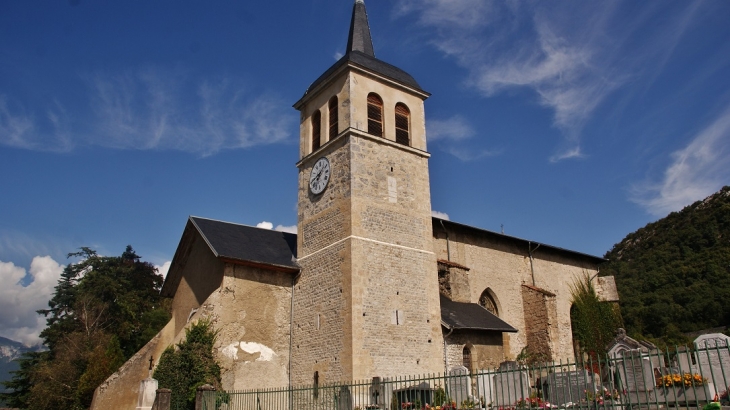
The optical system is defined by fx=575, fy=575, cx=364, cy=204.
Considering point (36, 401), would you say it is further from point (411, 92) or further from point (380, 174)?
point (411, 92)

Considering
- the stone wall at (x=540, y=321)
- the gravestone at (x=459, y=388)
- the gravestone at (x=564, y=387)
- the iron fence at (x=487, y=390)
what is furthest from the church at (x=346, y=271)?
the gravestone at (x=564, y=387)

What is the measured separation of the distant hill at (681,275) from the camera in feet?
123

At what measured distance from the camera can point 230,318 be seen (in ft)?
60.8

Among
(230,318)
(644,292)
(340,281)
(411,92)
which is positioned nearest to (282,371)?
(230,318)

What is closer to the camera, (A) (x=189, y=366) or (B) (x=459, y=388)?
(B) (x=459, y=388)

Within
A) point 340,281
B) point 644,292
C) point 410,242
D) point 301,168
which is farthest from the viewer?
point 644,292

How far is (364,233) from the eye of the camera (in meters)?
18.8

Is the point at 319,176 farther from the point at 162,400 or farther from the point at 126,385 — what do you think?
the point at 126,385

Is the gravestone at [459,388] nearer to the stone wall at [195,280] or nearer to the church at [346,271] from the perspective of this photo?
the church at [346,271]

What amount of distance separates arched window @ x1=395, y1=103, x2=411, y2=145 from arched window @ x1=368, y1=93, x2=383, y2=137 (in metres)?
0.72

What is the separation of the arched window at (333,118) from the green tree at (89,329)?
13.7 metres

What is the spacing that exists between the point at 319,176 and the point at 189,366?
7.81 m

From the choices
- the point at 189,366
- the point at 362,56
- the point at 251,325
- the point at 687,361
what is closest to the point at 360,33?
the point at 362,56

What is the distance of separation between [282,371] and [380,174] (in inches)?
294
